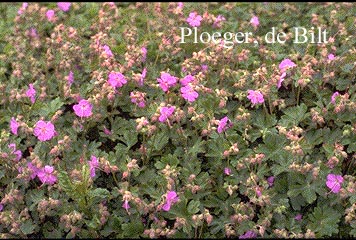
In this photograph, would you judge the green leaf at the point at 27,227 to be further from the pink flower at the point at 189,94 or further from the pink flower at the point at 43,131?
the pink flower at the point at 189,94

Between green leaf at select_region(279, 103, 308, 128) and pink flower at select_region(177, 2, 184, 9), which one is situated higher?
pink flower at select_region(177, 2, 184, 9)

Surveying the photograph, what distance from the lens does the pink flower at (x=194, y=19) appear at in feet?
10.4

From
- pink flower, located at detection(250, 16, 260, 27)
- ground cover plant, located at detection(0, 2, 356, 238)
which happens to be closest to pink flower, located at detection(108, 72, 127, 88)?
ground cover plant, located at detection(0, 2, 356, 238)

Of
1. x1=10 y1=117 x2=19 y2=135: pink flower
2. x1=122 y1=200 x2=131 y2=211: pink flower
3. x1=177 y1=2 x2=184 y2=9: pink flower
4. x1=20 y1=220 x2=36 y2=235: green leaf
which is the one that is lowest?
x1=20 y1=220 x2=36 y2=235: green leaf

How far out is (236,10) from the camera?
3.62m

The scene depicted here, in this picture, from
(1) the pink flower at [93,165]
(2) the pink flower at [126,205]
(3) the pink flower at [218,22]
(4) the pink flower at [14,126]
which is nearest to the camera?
(2) the pink flower at [126,205]

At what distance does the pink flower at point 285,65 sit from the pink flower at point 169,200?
755 millimetres

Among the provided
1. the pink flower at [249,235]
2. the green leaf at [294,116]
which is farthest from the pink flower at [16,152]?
the green leaf at [294,116]

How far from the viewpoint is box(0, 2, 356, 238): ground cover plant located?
242 cm

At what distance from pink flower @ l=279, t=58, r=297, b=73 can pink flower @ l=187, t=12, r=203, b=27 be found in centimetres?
53

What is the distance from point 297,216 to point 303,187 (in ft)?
0.39

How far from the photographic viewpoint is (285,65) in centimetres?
280

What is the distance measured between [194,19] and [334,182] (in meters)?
1.17

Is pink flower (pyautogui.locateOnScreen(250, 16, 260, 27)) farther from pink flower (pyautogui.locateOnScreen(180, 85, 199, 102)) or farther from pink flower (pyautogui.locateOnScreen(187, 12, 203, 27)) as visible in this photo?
pink flower (pyautogui.locateOnScreen(180, 85, 199, 102))
